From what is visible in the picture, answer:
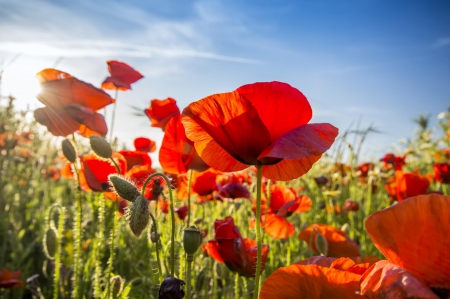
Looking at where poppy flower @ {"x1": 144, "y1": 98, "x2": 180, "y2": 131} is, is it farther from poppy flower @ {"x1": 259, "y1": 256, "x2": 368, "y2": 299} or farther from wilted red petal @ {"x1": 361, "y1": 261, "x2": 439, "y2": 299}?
wilted red petal @ {"x1": 361, "y1": 261, "x2": 439, "y2": 299}

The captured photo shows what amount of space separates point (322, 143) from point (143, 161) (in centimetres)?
97

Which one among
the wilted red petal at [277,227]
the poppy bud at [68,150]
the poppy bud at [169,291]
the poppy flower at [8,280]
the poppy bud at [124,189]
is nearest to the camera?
the poppy bud at [169,291]

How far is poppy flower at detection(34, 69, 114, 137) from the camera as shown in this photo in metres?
1.36

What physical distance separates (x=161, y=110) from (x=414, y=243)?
1.30m

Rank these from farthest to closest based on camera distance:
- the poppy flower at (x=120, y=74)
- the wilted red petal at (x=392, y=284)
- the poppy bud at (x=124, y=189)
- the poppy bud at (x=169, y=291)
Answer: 1. the poppy flower at (x=120, y=74)
2. the poppy bud at (x=124, y=189)
3. the poppy bud at (x=169, y=291)
4. the wilted red petal at (x=392, y=284)

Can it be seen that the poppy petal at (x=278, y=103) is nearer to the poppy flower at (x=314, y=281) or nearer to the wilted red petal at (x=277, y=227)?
the poppy flower at (x=314, y=281)

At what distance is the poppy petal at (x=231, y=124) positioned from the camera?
0.78m

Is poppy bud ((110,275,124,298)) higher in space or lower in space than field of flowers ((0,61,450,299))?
lower

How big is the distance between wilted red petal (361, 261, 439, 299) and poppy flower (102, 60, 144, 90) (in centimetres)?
148

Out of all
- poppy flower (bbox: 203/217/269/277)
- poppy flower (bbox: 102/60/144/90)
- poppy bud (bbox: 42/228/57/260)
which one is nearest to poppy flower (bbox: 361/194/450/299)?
poppy flower (bbox: 203/217/269/277)

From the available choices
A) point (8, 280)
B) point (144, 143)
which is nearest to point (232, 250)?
point (144, 143)

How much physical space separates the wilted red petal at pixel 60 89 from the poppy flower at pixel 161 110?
1.10 ft

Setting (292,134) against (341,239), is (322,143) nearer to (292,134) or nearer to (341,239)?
(292,134)

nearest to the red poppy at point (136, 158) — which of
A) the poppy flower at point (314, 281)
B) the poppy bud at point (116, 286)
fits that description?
the poppy bud at point (116, 286)
